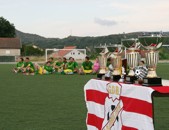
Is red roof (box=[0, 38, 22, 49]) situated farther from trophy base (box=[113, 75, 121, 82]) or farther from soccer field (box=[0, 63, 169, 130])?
trophy base (box=[113, 75, 121, 82])

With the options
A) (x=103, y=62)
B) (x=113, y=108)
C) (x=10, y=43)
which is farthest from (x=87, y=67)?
(x=10, y=43)

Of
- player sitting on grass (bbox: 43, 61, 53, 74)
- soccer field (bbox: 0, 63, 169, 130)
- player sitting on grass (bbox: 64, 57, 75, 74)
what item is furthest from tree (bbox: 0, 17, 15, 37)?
soccer field (bbox: 0, 63, 169, 130)

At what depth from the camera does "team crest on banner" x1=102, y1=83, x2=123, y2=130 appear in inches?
179

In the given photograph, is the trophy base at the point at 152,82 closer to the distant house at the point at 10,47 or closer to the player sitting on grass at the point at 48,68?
the player sitting on grass at the point at 48,68

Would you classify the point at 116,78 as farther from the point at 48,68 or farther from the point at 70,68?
the point at 48,68

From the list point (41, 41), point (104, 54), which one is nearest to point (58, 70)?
point (104, 54)

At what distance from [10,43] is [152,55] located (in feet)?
304

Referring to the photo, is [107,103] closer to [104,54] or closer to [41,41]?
[104,54]

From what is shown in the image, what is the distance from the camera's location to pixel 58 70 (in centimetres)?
2311

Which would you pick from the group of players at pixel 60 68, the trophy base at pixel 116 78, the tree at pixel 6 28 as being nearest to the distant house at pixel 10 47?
the tree at pixel 6 28

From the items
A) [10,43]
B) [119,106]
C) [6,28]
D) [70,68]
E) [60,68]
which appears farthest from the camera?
[6,28]

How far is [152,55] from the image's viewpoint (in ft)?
13.9

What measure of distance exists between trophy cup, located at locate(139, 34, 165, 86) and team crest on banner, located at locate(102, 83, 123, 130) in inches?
17.4

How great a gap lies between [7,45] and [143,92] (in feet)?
305
